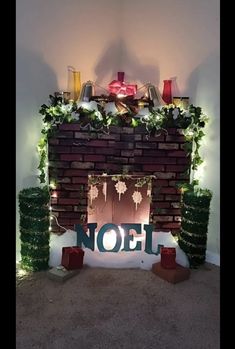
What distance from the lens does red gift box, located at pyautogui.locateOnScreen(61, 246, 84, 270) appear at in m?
2.57

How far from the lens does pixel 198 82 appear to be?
295cm

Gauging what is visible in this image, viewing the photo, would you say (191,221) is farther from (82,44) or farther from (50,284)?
(82,44)

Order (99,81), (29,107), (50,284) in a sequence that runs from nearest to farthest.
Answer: (50,284) → (29,107) → (99,81)

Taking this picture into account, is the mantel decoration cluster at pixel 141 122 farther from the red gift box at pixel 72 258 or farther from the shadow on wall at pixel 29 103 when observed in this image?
the red gift box at pixel 72 258

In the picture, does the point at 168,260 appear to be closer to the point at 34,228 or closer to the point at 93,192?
the point at 93,192

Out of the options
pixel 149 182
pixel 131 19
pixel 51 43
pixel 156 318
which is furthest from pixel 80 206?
pixel 131 19

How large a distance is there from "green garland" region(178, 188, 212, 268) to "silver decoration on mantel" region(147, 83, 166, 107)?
83 centimetres

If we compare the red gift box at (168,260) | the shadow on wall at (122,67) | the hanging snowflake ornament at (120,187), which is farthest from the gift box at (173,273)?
the shadow on wall at (122,67)

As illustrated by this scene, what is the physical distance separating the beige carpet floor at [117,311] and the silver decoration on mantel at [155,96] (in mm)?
1466

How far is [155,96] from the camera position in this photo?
292 cm

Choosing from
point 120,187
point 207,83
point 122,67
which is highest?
point 122,67

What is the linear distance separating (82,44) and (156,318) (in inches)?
97.9

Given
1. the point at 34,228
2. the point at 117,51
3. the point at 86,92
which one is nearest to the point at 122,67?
the point at 117,51

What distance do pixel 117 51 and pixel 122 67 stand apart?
17cm
